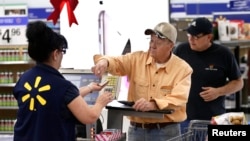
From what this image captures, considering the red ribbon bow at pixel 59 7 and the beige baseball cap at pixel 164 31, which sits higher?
the red ribbon bow at pixel 59 7

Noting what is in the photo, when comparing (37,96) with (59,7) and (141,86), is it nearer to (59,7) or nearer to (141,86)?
(141,86)

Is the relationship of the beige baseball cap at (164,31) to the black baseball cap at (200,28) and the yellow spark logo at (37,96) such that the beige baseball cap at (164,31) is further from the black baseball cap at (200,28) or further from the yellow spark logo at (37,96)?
the black baseball cap at (200,28)

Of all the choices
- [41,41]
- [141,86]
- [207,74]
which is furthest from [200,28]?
[41,41]

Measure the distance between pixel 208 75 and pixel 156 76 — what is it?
1.14 meters

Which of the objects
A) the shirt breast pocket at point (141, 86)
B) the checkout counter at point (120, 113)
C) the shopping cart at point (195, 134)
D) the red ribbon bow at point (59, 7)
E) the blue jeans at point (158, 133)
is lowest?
the blue jeans at point (158, 133)

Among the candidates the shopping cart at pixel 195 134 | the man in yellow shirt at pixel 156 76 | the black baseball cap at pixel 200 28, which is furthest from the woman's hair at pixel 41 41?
the black baseball cap at pixel 200 28

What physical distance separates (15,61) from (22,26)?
0.76 meters

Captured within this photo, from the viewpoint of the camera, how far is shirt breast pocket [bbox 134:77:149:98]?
3238mm

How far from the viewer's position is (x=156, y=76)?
323cm

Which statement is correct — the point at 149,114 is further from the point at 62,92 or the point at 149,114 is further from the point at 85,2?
the point at 85,2

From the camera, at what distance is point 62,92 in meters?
2.57

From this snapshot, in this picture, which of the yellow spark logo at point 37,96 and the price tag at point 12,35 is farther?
the price tag at point 12,35

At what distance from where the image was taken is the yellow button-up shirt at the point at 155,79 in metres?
3.10

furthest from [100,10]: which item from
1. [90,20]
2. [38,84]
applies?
[38,84]
